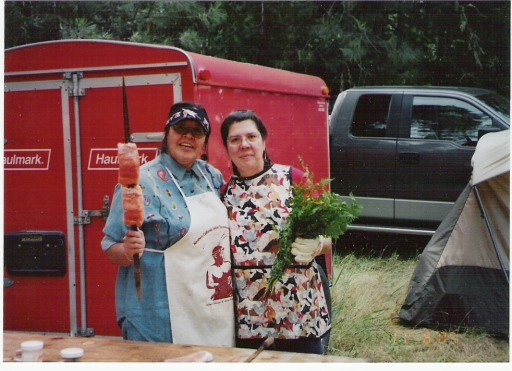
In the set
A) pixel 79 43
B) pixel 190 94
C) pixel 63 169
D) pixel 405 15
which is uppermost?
pixel 405 15

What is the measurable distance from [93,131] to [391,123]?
339 centimetres

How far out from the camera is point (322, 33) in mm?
5699

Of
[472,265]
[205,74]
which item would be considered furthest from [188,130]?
[472,265]

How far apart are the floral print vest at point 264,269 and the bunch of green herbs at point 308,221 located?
0.06 metres

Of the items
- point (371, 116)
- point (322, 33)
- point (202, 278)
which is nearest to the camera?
point (202, 278)

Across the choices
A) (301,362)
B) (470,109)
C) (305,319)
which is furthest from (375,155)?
(301,362)

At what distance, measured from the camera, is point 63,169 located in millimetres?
3947

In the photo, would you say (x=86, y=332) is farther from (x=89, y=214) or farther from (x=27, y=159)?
(x=27, y=159)

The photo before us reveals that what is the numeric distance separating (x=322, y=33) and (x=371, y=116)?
3.78 feet

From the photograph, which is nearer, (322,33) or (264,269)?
(264,269)

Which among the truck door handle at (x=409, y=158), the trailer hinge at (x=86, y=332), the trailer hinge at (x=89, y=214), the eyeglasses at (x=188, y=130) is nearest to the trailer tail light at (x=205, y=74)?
the eyeglasses at (x=188, y=130)

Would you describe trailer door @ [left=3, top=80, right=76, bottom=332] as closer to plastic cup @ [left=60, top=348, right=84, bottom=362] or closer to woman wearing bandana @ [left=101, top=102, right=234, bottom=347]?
woman wearing bandana @ [left=101, top=102, right=234, bottom=347]

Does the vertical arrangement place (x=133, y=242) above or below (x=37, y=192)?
below

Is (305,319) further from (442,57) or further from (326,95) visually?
(442,57)
